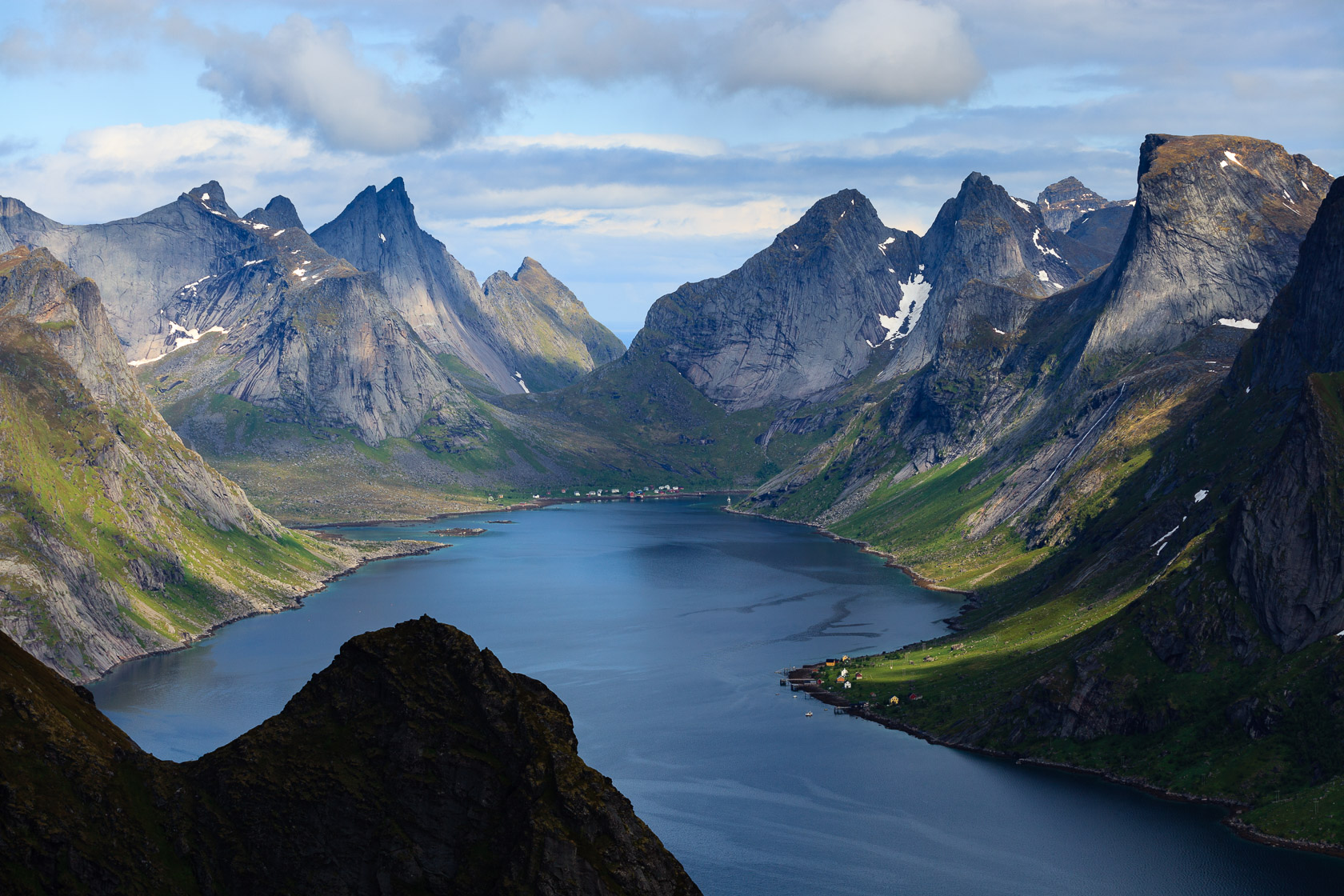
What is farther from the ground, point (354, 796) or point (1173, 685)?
point (1173, 685)

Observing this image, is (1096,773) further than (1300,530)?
No

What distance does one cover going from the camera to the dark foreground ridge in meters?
59.8

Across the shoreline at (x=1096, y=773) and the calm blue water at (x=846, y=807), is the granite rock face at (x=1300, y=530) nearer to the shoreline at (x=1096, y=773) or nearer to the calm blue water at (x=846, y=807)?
the shoreline at (x=1096, y=773)

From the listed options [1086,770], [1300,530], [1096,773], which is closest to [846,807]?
[1086,770]

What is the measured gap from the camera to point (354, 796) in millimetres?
63875

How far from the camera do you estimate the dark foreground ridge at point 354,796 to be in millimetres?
59750

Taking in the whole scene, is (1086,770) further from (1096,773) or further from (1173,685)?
(1173,685)

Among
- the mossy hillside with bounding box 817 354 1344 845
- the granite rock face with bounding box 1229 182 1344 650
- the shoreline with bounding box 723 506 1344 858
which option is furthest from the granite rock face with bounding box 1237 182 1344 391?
the shoreline with bounding box 723 506 1344 858

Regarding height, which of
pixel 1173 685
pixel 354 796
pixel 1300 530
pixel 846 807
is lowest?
pixel 846 807

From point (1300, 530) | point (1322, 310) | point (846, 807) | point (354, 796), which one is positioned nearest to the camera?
point (354, 796)

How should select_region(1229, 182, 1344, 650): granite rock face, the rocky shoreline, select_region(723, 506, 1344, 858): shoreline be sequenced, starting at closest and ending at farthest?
select_region(723, 506, 1344, 858): shoreline
the rocky shoreline
select_region(1229, 182, 1344, 650): granite rock face

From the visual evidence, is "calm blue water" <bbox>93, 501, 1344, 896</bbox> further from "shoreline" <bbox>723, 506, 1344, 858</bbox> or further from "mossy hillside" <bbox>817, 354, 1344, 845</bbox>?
"mossy hillside" <bbox>817, 354, 1344, 845</bbox>

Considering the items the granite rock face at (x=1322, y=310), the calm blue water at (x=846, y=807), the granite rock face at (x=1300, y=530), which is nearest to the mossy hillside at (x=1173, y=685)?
the granite rock face at (x=1300, y=530)

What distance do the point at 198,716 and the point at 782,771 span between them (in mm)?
82181
